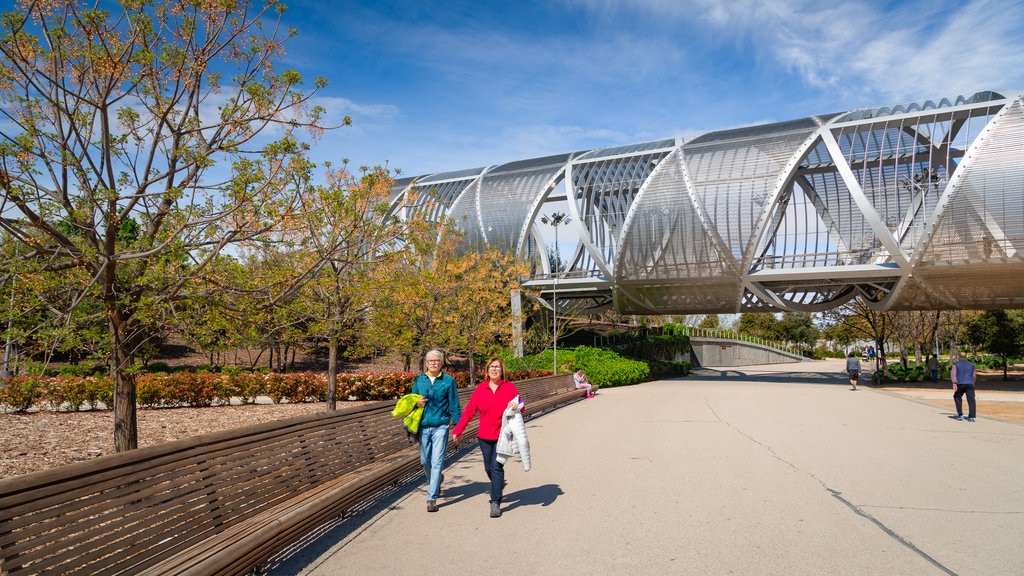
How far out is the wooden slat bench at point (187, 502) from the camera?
308 cm

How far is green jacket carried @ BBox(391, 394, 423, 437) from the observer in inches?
245

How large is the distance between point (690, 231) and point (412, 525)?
26864 mm

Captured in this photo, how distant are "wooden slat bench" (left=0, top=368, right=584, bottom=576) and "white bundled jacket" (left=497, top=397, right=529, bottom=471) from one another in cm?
133

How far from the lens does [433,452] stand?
636cm

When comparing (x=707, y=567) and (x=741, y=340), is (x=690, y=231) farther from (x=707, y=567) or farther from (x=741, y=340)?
(x=741, y=340)

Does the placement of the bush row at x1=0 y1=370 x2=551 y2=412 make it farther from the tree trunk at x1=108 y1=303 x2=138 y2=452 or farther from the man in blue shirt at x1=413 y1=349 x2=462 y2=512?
the man in blue shirt at x1=413 y1=349 x2=462 y2=512

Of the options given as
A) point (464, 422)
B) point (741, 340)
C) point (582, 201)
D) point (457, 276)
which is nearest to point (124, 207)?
point (464, 422)

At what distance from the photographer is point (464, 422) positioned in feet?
21.1

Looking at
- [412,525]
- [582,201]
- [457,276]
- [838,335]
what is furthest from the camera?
[838,335]

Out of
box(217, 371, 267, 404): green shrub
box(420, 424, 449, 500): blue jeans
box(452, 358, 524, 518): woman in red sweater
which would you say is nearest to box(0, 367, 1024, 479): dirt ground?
box(217, 371, 267, 404): green shrub

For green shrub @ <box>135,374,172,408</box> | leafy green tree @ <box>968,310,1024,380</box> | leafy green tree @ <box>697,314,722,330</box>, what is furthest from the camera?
leafy green tree @ <box>697,314,722,330</box>

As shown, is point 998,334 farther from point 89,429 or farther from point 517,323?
point 89,429

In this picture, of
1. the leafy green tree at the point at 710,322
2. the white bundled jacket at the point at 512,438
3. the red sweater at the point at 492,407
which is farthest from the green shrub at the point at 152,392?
the leafy green tree at the point at 710,322

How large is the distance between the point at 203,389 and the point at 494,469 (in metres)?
15.3
